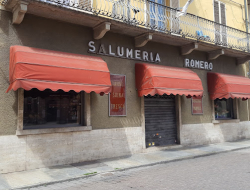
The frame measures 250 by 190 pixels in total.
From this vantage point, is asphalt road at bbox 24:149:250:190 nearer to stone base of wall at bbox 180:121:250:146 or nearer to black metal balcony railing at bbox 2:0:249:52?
stone base of wall at bbox 180:121:250:146

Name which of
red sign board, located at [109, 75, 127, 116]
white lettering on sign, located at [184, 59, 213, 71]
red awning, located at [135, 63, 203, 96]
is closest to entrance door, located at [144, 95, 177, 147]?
red awning, located at [135, 63, 203, 96]

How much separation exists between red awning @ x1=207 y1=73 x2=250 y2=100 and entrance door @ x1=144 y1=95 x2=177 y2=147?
2.55m

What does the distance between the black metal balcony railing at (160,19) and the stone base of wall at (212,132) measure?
433 cm

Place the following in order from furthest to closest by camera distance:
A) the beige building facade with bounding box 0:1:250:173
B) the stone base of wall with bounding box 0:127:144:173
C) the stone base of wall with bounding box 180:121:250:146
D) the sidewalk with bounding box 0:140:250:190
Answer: the stone base of wall with bounding box 180:121:250:146 → the beige building facade with bounding box 0:1:250:173 → the stone base of wall with bounding box 0:127:144:173 → the sidewalk with bounding box 0:140:250:190

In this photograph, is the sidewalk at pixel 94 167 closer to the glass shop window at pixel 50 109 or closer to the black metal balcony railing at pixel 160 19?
the glass shop window at pixel 50 109

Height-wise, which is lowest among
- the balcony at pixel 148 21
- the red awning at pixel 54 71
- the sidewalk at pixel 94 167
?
the sidewalk at pixel 94 167

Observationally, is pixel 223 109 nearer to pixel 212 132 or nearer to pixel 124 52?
pixel 212 132

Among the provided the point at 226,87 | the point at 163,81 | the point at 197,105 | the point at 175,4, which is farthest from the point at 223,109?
the point at 175,4

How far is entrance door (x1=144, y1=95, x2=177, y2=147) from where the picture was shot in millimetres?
10836

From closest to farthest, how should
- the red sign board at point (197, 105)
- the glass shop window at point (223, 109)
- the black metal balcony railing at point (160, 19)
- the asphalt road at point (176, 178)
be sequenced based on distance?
the asphalt road at point (176, 178) < the black metal balcony railing at point (160, 19) < the red sign board at point (197, 105) < the glass shop window at point (223, 109)

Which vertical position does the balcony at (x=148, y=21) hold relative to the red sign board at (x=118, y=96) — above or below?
above

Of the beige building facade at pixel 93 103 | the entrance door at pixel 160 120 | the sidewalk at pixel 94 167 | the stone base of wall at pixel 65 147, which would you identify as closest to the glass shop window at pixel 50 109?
the beige building facade at pixel 93 103

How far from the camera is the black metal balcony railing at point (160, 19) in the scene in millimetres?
9172

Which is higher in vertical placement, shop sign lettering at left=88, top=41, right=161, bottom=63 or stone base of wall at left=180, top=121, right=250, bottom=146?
shop sign lettering at left=88, top=41, right=161, bottom=63
